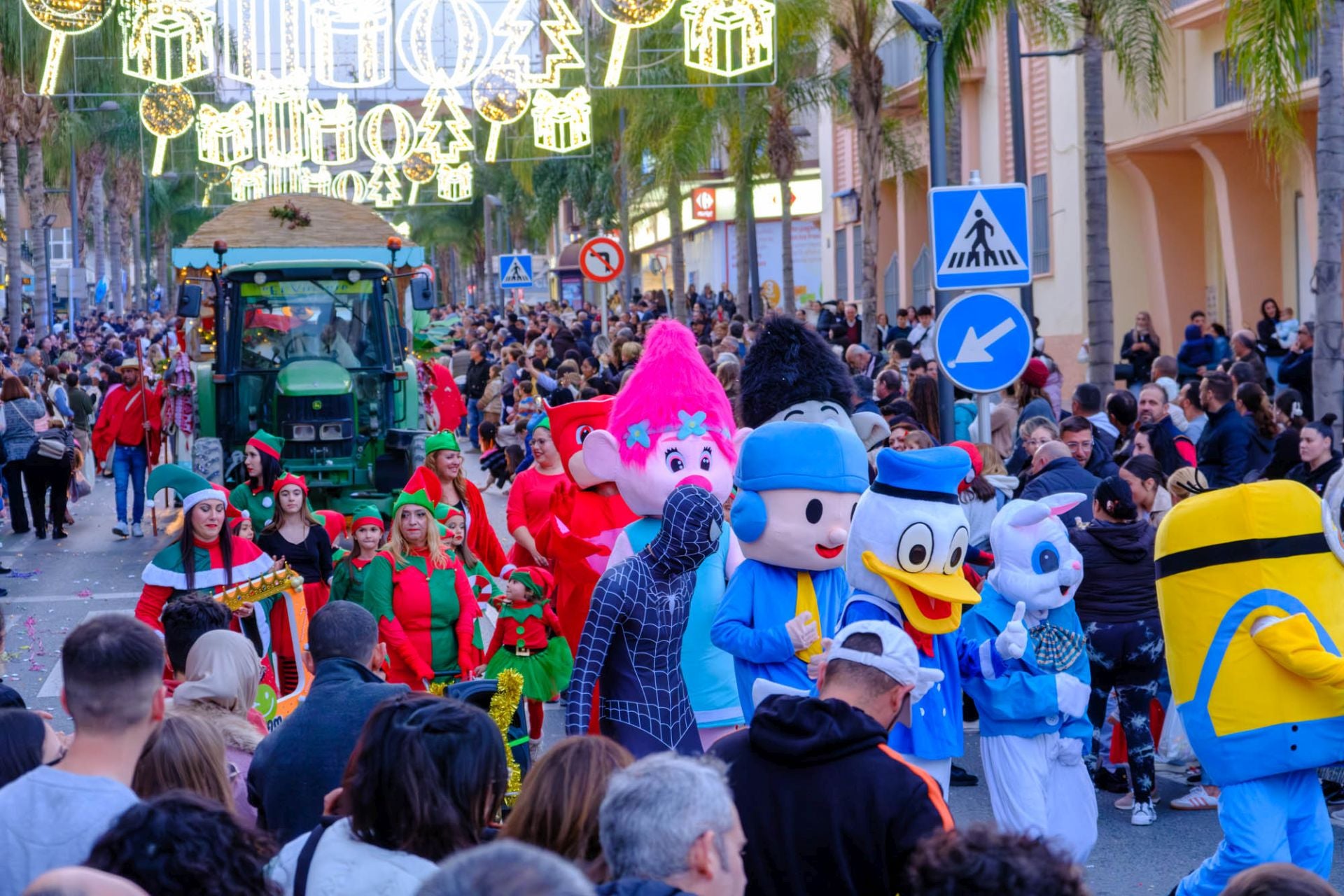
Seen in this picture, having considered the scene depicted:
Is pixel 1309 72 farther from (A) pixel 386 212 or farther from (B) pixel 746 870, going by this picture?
(A) pixel 386 212

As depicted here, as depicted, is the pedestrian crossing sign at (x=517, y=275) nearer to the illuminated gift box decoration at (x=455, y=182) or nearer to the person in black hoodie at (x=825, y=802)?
the illuminated gift box decoration at (x=455, y=182)

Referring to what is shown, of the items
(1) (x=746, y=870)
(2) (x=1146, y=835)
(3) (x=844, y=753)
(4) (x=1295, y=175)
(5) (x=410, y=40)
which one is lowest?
(2) (x=1146, y=835)

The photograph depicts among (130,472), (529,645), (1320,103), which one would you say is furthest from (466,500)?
(130,472)

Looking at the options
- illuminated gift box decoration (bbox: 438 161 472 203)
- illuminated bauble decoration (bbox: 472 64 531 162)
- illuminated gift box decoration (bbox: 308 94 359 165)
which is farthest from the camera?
illuminated gift box decoration (bbox: 438 161 472 203)

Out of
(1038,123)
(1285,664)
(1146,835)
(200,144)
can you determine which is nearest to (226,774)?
(1285,664)

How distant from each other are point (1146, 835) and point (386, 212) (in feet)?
276

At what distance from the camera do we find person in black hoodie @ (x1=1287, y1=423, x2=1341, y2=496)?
9.57 meters

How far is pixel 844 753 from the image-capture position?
3.97 meters

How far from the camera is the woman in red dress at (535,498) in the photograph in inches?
366

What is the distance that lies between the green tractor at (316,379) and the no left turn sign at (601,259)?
5372 millimetres

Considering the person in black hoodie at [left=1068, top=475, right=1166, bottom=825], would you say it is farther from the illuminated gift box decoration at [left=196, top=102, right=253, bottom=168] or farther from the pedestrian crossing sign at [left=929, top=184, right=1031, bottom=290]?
the illuminated gift box decoration at [left=196, top=102, right=253, bottom=168]

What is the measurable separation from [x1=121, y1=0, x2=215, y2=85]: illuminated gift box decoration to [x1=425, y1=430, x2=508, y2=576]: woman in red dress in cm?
1214

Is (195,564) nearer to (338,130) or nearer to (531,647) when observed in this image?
(531,647)

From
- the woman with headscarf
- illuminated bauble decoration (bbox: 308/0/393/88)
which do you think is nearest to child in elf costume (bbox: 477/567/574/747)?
the woman with headscarf
